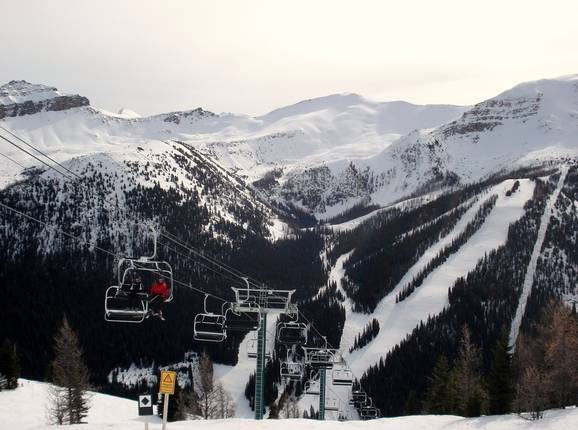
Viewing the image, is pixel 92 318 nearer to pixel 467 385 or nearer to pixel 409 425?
pixel 467 385

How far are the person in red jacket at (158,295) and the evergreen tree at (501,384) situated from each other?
41360 millimetres

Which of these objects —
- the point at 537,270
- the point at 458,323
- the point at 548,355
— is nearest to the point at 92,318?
the point at 458,323

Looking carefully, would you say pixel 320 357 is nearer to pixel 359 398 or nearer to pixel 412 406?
pixel 359 398

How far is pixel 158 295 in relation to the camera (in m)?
32.0

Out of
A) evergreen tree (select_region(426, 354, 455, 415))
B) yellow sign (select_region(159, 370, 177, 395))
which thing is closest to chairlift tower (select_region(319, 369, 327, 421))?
evergreen tree (select_region(426, 354, 455, 415))

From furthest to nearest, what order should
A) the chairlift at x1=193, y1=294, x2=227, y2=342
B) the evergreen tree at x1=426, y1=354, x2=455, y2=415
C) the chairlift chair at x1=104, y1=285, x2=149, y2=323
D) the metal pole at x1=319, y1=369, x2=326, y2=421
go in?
1. the evergreen tree at x1=426, y1=354, x2=455, y2=415
2. the metal pole at x1=319, y1=369, x2=326, y2=421
3. the chairlift at x1=193, y1=294, x2=227, y2=342
4. the chairlift chair at x1=104, y1=285, x2=149, y2=323

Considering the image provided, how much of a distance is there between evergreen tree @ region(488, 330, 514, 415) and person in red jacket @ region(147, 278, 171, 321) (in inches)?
1628

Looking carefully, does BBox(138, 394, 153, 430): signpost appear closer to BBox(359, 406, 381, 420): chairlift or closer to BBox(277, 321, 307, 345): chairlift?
BBox(277, 321, 307, 345): chairlift

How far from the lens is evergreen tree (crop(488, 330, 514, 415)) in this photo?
204 ft

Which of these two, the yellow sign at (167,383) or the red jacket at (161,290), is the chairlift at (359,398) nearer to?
the yellow sign at (167,383)

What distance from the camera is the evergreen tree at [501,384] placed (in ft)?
204

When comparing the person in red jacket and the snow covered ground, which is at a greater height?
the person in red jacket

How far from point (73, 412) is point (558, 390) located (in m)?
40.5

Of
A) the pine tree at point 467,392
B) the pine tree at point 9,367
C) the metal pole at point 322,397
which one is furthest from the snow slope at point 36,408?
the pine tree at point 467,392
